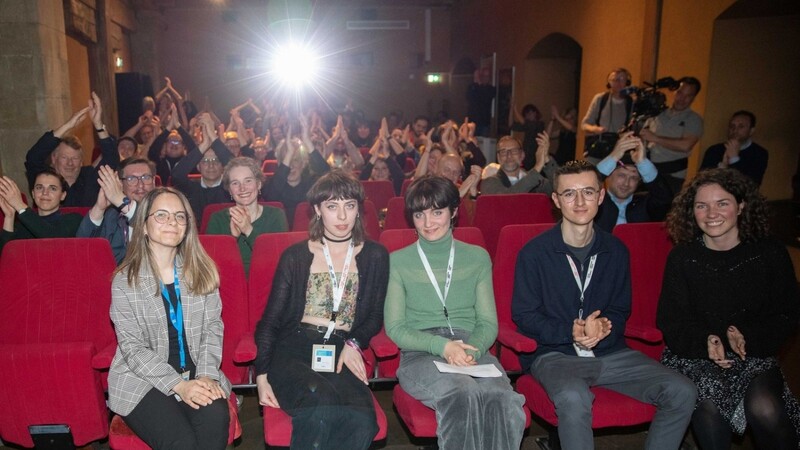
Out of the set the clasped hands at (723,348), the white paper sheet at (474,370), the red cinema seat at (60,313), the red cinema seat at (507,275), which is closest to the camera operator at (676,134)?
the red cinema seat at (507,275)

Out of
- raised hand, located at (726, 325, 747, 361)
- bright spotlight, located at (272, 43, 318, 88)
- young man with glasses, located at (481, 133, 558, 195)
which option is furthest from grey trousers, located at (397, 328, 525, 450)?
bright spotlight, located at (272, 43, 318, 88)

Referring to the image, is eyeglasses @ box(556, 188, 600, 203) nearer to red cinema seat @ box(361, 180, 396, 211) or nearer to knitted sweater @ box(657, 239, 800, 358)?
knitted sweater @ box(657, 239, 800, 358)

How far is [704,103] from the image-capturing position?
234 inches

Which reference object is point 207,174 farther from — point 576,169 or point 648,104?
point 648,104

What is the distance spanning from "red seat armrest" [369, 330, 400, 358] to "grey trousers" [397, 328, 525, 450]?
211mm

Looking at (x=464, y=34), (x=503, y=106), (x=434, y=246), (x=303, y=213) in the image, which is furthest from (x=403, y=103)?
(x=434, y=246)

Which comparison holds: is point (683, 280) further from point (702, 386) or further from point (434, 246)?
point (434, 246)

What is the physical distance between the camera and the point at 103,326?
2.40 meters

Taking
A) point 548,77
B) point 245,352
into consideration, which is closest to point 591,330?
point 245,352

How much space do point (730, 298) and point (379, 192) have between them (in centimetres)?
282

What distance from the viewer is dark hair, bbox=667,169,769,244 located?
244 centimetres

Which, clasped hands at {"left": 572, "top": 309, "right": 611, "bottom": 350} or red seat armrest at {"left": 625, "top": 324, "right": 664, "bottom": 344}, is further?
red seat armrest at {"left": 625, "top": 324, "right": 664, "bottom": 344}

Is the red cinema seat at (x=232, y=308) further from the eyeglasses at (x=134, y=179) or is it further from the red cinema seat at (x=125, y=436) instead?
the eyeglasses at (x=134, y=179)

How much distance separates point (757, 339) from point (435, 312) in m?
1.31
